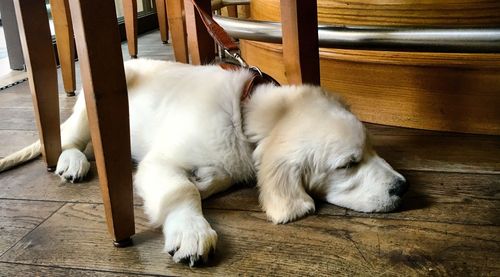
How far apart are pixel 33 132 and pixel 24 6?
25.9 inches

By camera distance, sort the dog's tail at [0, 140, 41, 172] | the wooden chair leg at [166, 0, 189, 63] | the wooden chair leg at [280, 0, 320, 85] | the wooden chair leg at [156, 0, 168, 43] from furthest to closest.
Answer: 1. the wooden chair leg at [156, 0, 168, 43]
2. the wooden chair leg at [166, 0, 189, 63]
3. the dog's tail at [0, 140, 41, 172]
4. the wooden chair leg at [280, 0, 320, 85]

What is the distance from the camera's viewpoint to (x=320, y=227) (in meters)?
1.12

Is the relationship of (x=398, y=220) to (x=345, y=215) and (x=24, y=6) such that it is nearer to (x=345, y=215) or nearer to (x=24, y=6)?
(x=345, y=215)

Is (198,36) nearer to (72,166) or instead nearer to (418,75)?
(72,166)

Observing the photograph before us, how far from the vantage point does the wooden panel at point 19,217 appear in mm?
1129

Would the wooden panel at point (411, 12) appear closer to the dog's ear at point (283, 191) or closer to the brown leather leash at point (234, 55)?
the brown leather leash at point (234, 55)

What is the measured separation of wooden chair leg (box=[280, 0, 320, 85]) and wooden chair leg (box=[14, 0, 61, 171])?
60cm

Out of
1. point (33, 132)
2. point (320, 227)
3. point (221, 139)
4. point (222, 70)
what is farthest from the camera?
point (33, 132)

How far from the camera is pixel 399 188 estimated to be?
45.3 inches

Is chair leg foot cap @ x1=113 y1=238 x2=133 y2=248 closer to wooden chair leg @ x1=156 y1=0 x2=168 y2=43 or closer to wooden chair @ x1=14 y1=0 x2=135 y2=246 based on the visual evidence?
wooden chair @ x1=14 y1=0 x2=135 y2=246

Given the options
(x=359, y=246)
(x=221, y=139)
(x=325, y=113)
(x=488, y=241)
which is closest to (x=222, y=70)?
(x=221, y=139)

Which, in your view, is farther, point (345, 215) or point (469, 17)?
point (469, 17)

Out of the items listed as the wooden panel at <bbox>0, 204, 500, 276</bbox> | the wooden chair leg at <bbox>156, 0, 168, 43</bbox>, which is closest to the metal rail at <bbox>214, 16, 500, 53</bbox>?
the wooden panel at <bbox>0, 204, 500, 276</bbox>

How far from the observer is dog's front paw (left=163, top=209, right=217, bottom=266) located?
3.22 feet
